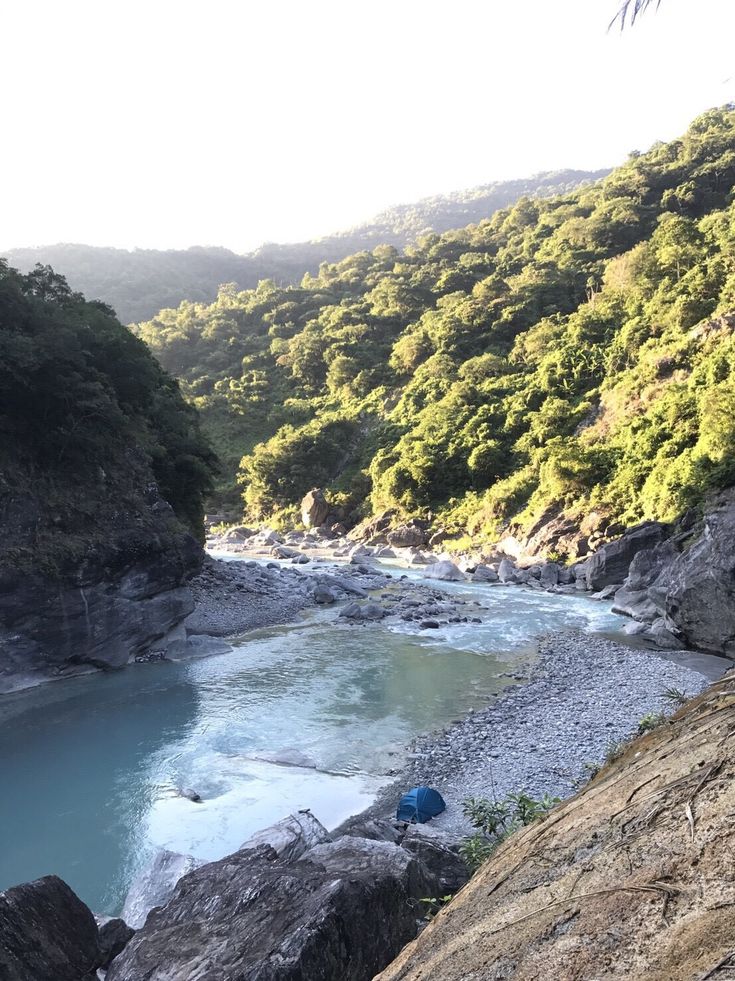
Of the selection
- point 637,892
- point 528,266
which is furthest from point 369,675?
point 528,266

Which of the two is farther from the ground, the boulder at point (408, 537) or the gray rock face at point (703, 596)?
the gray rock face at point (703, 596)

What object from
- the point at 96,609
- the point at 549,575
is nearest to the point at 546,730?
the point at 96,609

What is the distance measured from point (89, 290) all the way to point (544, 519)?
93609 mm

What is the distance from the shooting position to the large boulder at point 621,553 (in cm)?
2420

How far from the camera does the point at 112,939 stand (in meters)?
5.82

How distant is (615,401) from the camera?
36281mm

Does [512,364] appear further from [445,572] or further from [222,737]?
[222,737]

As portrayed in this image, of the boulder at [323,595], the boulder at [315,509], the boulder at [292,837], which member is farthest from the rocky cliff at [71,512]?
the boulder at [315,509]

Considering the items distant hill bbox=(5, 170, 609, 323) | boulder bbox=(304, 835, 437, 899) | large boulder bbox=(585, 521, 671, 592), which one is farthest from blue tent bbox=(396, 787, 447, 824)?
distant hill bbox=(5, 170, 609, 323)

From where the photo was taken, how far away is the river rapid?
9.59 meters

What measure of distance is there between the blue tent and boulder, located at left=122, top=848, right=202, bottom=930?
320cm

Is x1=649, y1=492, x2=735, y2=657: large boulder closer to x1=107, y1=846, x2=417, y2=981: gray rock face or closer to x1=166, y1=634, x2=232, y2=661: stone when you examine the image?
x1=107, y1=846, x2=417, y2=981: gray rock face

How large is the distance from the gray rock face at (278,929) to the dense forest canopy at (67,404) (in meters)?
14.6

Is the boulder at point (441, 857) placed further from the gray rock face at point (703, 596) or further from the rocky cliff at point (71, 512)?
the rocky cliff at point (71, 512)
